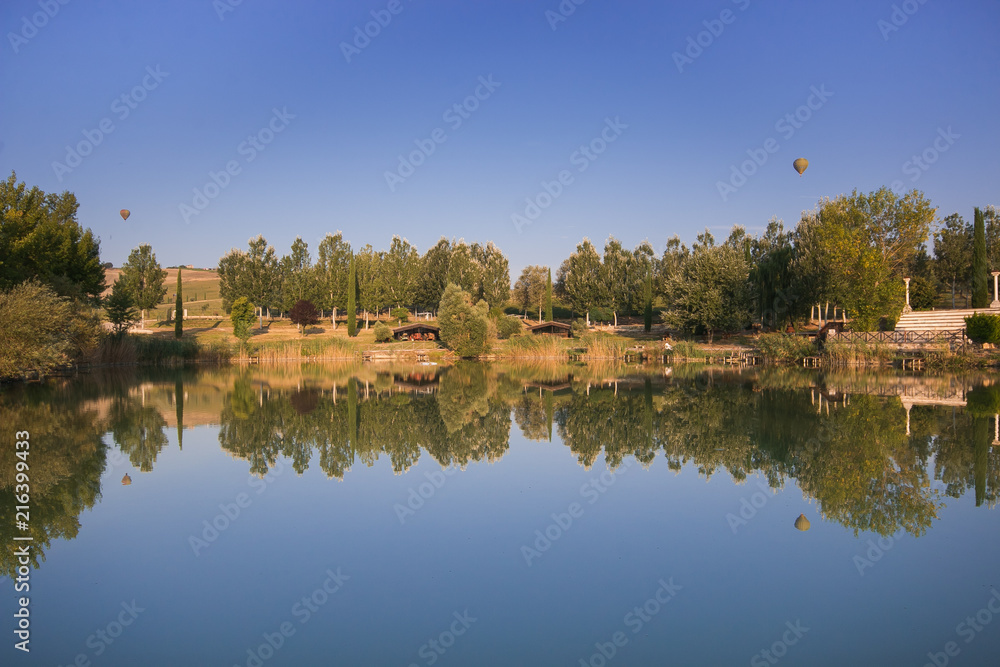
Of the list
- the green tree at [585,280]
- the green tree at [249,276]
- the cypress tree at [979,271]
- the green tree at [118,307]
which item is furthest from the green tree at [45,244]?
the cypress tree at [979,271]

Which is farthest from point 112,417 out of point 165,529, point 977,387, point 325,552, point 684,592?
point 977,387

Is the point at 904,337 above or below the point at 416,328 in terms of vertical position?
below

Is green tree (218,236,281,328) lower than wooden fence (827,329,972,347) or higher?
higher

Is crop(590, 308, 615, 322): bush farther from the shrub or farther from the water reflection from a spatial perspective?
the water reflection

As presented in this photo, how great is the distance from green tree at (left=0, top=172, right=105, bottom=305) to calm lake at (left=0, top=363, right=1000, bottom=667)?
14.4 meters

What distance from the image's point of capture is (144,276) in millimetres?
57250

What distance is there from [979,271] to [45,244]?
179 ft

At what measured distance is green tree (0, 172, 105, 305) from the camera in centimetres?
2725

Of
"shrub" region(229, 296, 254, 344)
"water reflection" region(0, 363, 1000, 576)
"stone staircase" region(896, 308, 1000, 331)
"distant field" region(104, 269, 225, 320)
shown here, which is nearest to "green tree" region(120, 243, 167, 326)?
"distant field" region(104, 269, 225, 320)

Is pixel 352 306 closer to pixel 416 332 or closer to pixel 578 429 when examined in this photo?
pixel 416 332

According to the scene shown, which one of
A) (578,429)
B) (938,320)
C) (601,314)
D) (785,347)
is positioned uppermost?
(601,314)

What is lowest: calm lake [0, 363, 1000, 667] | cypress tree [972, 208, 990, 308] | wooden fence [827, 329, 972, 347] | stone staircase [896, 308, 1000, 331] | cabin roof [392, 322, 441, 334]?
calm lake [0, 363, 1000, 667]

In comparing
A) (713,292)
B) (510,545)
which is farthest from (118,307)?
(510,545)

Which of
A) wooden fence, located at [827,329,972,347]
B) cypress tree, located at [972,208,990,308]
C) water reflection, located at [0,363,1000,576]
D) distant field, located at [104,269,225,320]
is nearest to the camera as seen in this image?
water reflection, located at [0,363,1000,576]
